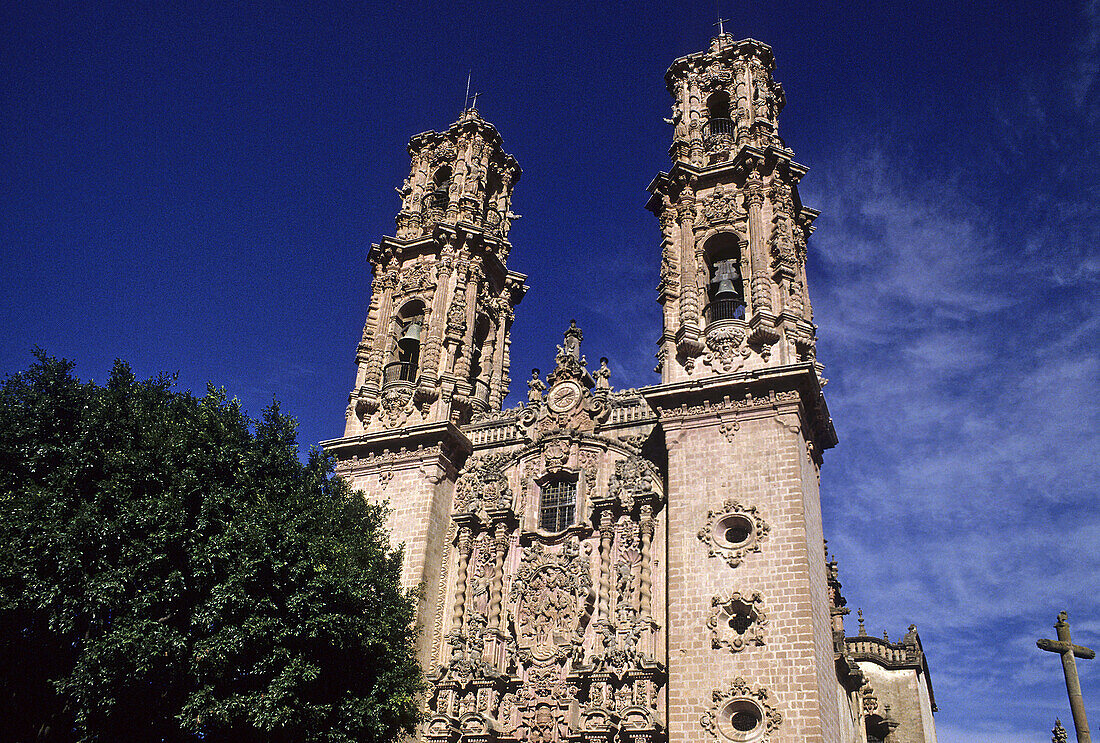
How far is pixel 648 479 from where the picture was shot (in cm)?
2316

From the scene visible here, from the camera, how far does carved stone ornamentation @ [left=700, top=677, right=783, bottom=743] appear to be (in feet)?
59.6

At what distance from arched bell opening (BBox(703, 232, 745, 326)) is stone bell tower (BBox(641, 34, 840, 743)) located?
63 millimetres

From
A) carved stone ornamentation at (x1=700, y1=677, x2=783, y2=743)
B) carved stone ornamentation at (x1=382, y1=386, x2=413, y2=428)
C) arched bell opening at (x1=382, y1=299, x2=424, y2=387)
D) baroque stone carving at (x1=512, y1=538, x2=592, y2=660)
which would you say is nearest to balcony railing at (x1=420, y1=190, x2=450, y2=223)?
arched bell opening at (x1=382, y1=299, x2=424, y2=387)

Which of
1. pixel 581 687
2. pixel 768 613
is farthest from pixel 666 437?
pixel 581 687

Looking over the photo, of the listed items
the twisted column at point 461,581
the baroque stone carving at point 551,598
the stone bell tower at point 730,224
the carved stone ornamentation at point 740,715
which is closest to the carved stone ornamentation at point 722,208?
the stone bell tower at point 730,224

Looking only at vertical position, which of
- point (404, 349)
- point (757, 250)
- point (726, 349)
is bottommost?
point (726, 349)

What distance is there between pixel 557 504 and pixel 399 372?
8086mm

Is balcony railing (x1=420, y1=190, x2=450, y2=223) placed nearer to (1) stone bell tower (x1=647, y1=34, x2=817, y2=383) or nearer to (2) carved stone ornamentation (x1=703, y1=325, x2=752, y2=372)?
(1) stone bell tower (x1=647, y1=34, x2=817, y2=383)

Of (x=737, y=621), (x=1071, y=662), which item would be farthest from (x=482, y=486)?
(x=1071, y=662)

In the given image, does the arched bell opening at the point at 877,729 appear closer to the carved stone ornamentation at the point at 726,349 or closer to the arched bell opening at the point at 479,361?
the carved stone ornamentation at the point at 726,349

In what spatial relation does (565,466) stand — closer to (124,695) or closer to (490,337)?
(490,337)

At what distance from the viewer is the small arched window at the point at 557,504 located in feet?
79.5

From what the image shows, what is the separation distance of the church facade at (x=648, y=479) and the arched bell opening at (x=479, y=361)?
138 millimetres

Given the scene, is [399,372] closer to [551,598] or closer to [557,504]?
[557,504]
